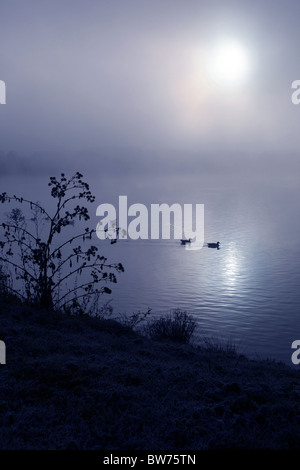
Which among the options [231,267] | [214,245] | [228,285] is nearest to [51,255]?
[228,285]

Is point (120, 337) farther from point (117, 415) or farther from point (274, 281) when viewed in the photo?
point (274, 281)

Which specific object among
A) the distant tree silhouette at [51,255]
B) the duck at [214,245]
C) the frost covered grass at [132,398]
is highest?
the duck at [214,245]

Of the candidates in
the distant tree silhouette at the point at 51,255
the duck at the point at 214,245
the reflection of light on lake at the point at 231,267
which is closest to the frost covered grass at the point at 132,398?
the distant tree silhouette at the point at 51,255

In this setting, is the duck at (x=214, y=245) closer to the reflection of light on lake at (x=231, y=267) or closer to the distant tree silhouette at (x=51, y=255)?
the reflection of light on lake at (x=231, y=267)

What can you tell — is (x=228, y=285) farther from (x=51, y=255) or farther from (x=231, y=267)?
(x=51, y=255)

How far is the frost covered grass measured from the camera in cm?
454

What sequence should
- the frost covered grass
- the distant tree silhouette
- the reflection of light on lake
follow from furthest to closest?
the reflection of light on lake → the distant tree silhouette → the frost covered grass

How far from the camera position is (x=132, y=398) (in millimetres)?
5441

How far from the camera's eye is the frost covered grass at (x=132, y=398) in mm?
4535

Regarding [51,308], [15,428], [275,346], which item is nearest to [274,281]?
[275,346]

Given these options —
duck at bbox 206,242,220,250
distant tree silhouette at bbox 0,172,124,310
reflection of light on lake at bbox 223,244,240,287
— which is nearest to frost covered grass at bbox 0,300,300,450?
distant tree silhouette at bbox 0,172,124,310

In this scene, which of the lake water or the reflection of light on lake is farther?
the reflection of light on lake

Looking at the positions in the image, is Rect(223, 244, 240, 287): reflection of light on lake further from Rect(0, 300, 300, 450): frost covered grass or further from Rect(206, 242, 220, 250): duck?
Rect(0, 300, 300, 450): frost covered grass

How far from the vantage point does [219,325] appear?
25.5 m
